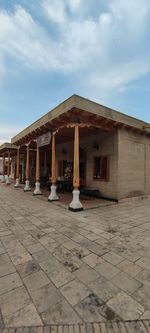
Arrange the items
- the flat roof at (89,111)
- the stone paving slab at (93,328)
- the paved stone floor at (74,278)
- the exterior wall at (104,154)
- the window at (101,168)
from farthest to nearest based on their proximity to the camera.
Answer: the window at (101,168) → the exterior wall at (104,154) → the flat roof at (89,111) → the paved stone floor at (74,278) → the stone paving slab at (93,328)

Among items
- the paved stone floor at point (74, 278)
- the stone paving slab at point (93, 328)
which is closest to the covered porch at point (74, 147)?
the paved stone floor at point (74, 278)

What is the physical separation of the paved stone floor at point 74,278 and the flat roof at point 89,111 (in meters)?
3.70

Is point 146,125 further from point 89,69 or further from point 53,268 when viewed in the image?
point 53,268

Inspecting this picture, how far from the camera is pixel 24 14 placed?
5324mm

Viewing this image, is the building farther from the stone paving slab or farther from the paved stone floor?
the stone paving slab

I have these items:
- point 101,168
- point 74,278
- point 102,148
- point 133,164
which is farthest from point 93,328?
point 133,164

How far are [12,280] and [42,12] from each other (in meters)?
7.96

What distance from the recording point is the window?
7582 mm

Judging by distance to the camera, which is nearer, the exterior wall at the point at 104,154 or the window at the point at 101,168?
the exterior wall at the point at 104,154

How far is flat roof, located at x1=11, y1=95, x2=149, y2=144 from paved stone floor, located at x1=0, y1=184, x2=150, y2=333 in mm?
3695

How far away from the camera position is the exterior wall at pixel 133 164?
7258 mm

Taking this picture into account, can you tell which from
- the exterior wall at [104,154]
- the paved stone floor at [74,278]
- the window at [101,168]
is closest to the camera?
the paved stone floor at [74,278]

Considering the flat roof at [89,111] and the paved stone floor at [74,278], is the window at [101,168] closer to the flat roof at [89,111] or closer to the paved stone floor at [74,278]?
the flat roof at [89,111]

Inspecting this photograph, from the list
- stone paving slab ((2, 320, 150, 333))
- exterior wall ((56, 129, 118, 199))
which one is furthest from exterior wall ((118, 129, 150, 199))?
stone paving slab ((2, 320, 150, 333))
